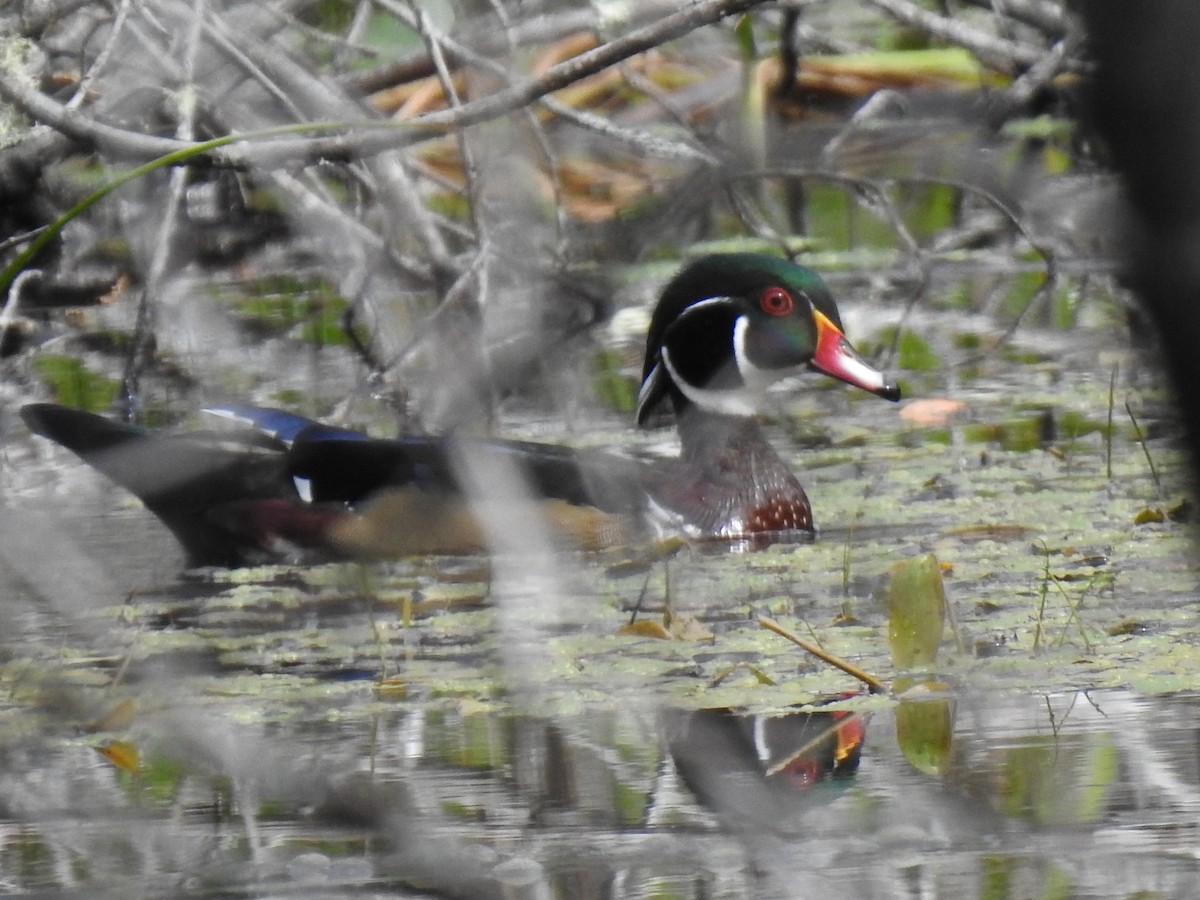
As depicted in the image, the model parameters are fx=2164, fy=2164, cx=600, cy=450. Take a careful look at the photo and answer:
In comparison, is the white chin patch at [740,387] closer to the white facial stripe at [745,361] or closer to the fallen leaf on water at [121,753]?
the white facial stripe at [745,361]

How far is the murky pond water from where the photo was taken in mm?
2152

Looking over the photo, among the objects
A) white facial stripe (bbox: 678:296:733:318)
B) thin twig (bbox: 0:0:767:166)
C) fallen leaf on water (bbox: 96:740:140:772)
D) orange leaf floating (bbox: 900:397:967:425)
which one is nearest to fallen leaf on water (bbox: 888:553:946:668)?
thin twig (bbox: 0:0:767:166)

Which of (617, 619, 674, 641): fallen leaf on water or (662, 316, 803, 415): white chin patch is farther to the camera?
(662, 316, 803, 415): white chin patch

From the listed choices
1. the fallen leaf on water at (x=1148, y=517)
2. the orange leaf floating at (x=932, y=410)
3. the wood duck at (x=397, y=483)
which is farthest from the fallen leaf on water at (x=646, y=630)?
the orange leaf floating at (x=932, y=410)

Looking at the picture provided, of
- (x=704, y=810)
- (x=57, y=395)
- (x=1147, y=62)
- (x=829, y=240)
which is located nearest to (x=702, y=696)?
(x=704, y=810)

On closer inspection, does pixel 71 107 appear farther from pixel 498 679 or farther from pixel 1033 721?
pixel 1033 721

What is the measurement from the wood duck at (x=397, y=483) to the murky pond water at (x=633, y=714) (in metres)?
0.13

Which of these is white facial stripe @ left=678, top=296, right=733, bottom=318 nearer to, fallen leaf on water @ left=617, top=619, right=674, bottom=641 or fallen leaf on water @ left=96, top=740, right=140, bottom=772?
fallen leaf on water @ left=617, top=619, right=674, bottom=641

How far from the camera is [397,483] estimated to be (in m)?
4.86

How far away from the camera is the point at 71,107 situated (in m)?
4.27

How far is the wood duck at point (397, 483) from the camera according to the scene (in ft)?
15.7

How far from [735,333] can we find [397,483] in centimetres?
109

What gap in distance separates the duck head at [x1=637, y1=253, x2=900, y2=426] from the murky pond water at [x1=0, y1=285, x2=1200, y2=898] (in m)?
0.38

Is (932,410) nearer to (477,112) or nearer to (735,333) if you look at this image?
(735,333)
